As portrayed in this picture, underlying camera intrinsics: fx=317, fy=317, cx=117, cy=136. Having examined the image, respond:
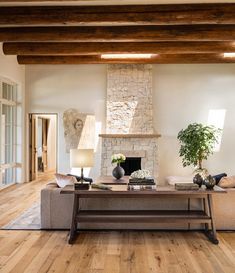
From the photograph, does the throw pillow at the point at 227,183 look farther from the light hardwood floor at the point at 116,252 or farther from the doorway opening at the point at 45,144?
the doorway opening at the point at 45,144

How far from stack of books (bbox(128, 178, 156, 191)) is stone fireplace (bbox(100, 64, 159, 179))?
437 centimetres

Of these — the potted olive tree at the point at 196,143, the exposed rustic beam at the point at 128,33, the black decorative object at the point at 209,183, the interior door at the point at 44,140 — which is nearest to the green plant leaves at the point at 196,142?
the potted olive tree at the point at 196,143

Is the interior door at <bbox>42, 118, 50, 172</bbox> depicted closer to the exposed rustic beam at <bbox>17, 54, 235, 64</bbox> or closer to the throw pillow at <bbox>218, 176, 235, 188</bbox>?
the exposed rustic beam at <bbox>17, 54, 235, 64</bbox>

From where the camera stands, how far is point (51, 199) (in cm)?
459

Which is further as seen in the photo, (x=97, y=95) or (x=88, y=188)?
(x=97, y=95)

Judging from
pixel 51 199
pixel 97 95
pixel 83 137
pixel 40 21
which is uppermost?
pixel 40 21

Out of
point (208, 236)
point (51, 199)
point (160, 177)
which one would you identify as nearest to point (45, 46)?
point (51, 199)

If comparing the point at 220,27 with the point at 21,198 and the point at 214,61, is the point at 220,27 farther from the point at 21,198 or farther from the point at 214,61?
the point at 21,198

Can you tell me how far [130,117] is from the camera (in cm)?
886

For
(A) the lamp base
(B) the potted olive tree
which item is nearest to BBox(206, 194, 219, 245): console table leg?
(A) the lamp base

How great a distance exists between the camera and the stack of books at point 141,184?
422cm

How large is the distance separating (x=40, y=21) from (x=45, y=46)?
218cm

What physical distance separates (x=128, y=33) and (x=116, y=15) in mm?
1085

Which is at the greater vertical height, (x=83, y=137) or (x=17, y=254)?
(x=83, y=137)
